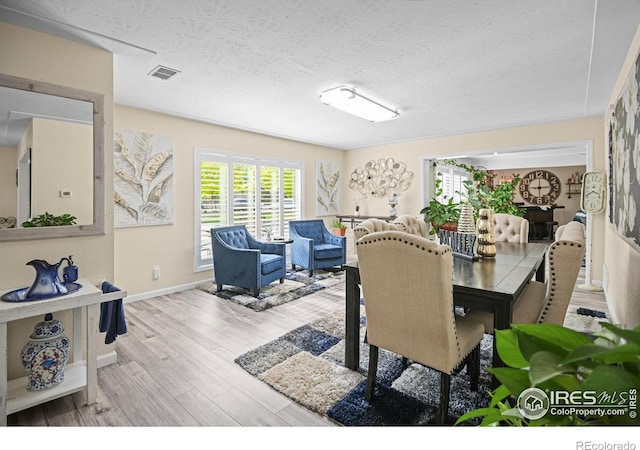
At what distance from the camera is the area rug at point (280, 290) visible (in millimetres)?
3883

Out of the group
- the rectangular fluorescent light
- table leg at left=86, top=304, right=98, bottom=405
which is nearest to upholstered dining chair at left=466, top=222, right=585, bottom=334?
the rectangular fluorescent light

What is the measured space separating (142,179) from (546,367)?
4.34 meters

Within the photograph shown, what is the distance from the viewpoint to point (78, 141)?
90.7 inches

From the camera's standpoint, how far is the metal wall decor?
6250 mm

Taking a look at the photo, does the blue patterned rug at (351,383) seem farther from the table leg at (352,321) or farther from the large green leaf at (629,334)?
the large green leaf at (629,334)

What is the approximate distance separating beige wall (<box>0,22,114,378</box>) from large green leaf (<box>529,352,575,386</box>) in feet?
8.80

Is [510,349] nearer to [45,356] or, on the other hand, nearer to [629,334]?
[629,334]

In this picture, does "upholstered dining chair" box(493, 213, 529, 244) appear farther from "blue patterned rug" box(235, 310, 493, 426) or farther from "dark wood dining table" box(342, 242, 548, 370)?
"blue patterned rug" box(235, 310, 493, 426)

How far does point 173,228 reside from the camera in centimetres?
436

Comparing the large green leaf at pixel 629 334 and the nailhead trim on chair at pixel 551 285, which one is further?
the nailhead trim on chair at pixel 551 285

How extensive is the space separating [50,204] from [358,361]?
235 cm

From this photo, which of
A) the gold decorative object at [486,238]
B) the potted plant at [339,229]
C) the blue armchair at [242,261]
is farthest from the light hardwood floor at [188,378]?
the potted plant at [339,229]

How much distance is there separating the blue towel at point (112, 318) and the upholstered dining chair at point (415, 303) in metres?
1.64
